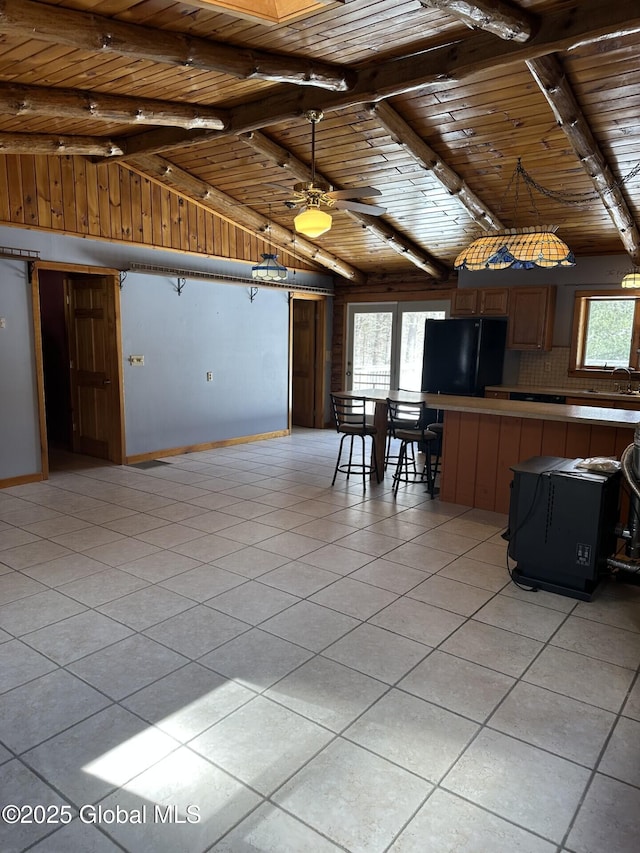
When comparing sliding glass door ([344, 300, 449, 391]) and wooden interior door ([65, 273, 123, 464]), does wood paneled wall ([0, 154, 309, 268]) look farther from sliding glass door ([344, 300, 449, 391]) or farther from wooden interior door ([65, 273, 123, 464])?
sliding glass door ([344, 300, 449, 391])

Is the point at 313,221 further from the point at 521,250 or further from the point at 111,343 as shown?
the point at 111,343

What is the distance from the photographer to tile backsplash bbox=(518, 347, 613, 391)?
6.82 m

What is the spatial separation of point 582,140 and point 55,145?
4359mm

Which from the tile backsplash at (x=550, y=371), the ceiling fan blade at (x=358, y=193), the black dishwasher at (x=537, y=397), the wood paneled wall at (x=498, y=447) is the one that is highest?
the ceiling fan blade at (x=358, y=193)

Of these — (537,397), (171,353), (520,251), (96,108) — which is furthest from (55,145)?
(537,397)

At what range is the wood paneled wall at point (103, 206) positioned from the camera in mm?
5434

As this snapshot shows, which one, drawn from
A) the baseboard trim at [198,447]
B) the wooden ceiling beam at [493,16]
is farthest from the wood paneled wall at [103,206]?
the wooden ceiling beam at [493,16]

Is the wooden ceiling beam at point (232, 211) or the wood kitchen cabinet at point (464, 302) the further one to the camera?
the wood kitchen cabinet at point (464, 302)

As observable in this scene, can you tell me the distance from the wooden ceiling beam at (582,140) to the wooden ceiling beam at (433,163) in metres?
1.13

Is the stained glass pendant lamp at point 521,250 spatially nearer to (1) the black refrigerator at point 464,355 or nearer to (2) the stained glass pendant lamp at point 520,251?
(2) the stained glass pendant lamp at point 520,251

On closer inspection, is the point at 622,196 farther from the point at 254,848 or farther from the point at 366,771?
the point at 254,848

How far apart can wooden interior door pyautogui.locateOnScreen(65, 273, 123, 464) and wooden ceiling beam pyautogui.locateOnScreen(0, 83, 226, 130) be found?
2.18m

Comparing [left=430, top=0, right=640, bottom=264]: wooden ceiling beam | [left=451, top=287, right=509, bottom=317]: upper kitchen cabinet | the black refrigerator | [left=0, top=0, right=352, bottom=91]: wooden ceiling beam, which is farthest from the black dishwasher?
[left=0, top=0, right=352, bottom=91]: wooden ceiling beam

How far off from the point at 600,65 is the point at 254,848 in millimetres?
4642
